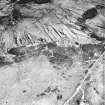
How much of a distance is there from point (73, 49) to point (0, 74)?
669mm

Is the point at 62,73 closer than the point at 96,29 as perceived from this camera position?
A: Yes

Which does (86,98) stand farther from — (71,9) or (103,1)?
(103,1)

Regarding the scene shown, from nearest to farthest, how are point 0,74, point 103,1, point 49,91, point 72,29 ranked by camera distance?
1. point 49,91
2. point 0,74
3. point 72,29
4. point 103,1

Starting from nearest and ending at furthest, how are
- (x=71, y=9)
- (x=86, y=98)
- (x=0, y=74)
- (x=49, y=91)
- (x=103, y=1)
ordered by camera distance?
(x=86, y=98) → (x=49, y=91) → (x=0, y=74) → (x=71, y=9) → (x=103, y=1)

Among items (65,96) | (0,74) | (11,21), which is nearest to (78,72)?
(65,96)

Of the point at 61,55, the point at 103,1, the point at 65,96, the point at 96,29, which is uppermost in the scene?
the point at 103,1

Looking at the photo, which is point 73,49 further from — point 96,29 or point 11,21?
point 11,21

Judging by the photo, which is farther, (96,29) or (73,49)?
(96,29)

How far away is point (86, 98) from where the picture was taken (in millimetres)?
1493

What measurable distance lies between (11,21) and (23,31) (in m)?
0.24

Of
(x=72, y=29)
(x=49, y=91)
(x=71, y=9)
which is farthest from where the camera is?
(x=71, y=9)

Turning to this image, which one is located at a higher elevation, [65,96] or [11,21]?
[11,21]

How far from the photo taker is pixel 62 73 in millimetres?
1727

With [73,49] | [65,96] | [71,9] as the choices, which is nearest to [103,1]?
[71,9]
